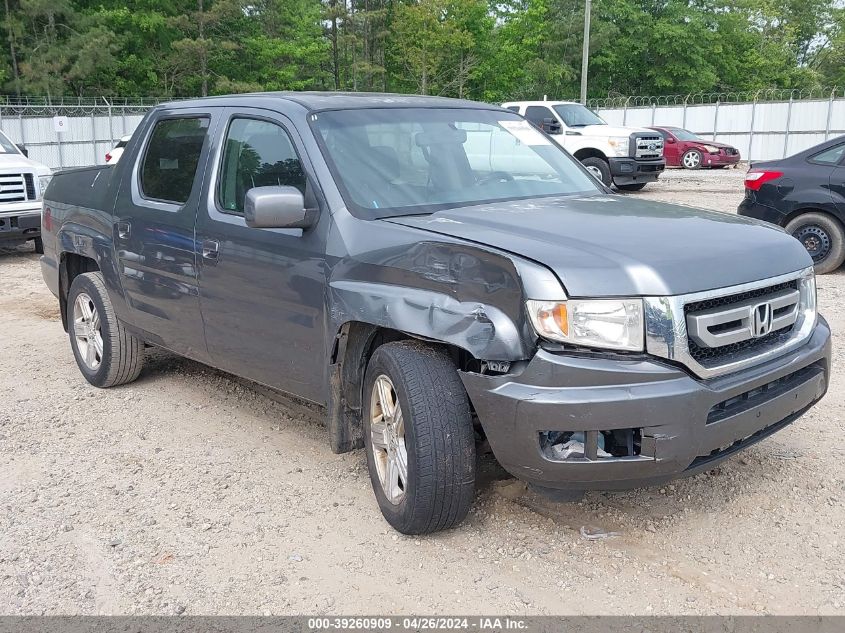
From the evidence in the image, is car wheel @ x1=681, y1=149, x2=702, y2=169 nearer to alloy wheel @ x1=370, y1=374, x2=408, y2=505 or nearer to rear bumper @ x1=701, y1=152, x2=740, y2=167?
rear bumper @ x1=701, y1=152, x2=740, y2=167

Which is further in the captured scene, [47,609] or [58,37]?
[58,37]

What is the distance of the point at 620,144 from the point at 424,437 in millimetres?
15840

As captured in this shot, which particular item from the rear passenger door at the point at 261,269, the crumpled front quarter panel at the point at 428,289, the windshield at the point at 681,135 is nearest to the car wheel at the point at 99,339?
the rear passenger door at the point at 261,269

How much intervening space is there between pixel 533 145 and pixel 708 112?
3314cm

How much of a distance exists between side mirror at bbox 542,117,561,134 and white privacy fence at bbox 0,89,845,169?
12.5m

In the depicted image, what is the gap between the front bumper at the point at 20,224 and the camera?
36.4 feet

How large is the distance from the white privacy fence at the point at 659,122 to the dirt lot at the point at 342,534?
20.4 meters

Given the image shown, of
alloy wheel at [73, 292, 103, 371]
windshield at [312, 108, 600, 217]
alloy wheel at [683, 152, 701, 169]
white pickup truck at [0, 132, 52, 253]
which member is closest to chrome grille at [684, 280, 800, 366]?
windshield at [312, 108, 600, 217]

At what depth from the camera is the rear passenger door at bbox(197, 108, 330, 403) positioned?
13.0ft

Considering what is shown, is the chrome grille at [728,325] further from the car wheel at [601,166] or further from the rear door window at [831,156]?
the car wheel at [601,166]

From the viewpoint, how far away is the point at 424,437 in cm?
330

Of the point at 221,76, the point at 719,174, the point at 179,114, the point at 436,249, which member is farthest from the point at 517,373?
the point at 221,76

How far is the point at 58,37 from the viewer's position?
44.3m

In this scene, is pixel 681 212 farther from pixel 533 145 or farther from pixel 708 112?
pixel 708 112
